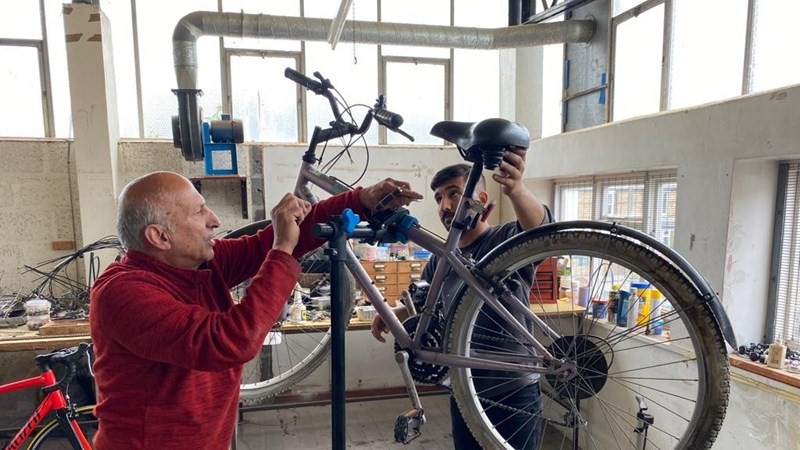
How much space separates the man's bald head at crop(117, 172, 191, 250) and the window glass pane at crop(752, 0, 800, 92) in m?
2.51

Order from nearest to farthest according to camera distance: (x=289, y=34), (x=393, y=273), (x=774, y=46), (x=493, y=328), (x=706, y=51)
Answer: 1. (x=493, y=328)
2. (x=774, y=46)
3. (x=706, y=51)
4. (x=289, y=34)
5. (x=393, y=273)

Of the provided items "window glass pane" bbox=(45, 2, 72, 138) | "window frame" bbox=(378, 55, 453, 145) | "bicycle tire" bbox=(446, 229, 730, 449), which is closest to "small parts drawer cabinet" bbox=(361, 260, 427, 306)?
"window frame" bbox=(378, 55, 453, 145)

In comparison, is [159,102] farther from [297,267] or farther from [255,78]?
[297,267]

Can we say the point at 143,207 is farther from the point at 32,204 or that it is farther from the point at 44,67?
the point at 44,67

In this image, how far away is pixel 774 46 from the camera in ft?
6.76

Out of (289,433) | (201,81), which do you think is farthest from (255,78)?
(289,433)

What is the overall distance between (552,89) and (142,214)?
146 inches

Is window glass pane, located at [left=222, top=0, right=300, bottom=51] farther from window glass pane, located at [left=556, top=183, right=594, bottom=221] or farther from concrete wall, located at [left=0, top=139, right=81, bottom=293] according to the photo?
window glass pane, located at [left=556, top=183, right=594, bottom=221]

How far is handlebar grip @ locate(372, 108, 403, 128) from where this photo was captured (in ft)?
4.02

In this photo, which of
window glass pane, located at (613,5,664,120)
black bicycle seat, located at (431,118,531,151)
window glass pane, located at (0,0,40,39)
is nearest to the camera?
black bicycle seat, located at (431,118,531,151)

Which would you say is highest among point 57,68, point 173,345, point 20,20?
point 20,20

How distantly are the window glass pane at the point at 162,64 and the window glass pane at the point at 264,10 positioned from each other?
138 millimetres

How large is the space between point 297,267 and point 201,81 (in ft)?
12.0

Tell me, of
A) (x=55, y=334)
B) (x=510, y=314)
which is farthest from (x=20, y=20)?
(x=510, y=314)
